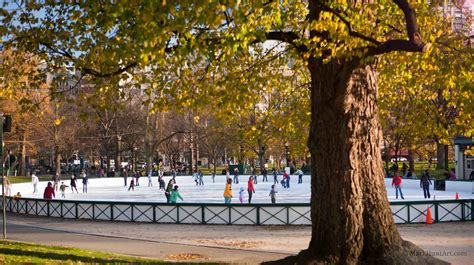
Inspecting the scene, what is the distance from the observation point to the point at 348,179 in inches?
378

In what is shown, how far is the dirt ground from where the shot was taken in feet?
49.4

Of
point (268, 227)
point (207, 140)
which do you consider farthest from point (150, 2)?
point (207, 140)

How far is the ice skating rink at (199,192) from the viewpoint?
31.3 m

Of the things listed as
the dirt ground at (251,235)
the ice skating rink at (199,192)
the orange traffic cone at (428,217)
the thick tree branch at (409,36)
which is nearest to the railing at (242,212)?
the orange traffic cone at (428,217)

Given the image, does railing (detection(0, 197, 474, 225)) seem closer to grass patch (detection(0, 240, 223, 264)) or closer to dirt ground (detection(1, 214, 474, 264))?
dirt ground (detection(1, 214, 474, 264))

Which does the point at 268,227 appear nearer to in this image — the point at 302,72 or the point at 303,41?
the point at 302,72

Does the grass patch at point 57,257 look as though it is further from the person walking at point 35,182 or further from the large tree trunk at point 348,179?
the person walking at point 35,182

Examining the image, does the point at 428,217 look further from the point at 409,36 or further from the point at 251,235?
the point at 409,36

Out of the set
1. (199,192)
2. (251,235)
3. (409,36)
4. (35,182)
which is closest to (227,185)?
(251,235)

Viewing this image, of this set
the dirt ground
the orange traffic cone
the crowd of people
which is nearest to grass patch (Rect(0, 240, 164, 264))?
the dirt ground

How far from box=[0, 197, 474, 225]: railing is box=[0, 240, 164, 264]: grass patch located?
7980 mm

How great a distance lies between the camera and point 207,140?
7925cm

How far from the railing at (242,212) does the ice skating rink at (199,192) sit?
7756 mm

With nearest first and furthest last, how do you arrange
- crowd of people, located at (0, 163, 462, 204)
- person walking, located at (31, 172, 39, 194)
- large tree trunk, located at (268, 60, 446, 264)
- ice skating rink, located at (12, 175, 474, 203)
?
large tree trunk, located at (268, 60, 446, 264), crowd of people, located at (0, 163, 462, 204), ice skating rink, located at (12, 175, 474, 203), person walking, located at (31, 172, 39, 194)
